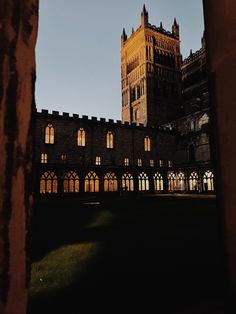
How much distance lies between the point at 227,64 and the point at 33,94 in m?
0.84

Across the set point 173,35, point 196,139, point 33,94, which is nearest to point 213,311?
point 33,94

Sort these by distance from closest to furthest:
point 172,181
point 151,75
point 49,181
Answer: point 49,181
point 172,181
point 151,75

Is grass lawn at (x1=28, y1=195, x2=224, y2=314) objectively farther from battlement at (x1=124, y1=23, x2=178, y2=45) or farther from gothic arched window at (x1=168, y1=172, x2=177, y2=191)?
battlement at (x1=124, y1=23, x2=178, y2=45)

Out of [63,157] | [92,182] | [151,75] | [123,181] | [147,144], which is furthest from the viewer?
[151,75]

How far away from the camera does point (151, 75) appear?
42.7 meters

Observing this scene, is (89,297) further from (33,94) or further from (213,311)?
(33,94)

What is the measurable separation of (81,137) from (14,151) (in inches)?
994

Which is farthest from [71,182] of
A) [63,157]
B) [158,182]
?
[158,182]

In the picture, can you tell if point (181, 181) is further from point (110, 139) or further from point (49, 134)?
point (49, 134)

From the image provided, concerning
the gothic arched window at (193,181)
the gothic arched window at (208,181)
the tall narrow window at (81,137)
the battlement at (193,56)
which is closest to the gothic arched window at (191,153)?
the gothic arched window at (193,181)

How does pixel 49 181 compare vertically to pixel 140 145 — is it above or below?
below

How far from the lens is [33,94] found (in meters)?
0.54

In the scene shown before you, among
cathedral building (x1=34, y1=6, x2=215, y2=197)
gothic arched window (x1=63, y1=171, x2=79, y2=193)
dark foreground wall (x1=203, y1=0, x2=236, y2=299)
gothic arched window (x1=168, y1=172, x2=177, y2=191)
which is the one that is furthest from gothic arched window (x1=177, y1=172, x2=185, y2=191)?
dark foreground wall (x1=203, y1=0, x2=236, y2=299)

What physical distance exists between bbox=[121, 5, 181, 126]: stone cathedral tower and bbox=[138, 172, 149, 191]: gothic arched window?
1725cm
